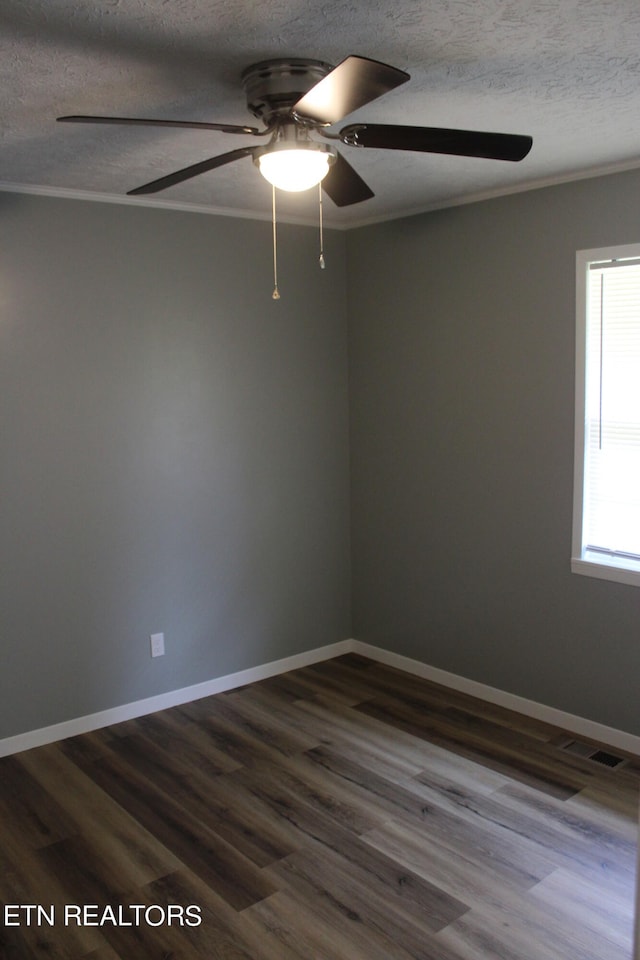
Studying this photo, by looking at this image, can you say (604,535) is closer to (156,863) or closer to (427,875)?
(427,875)

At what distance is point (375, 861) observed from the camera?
2752 mm

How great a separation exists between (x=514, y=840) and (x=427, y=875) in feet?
1.31

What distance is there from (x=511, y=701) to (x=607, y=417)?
1.47m

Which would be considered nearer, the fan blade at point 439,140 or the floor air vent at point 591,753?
the fan blade at point 439,140

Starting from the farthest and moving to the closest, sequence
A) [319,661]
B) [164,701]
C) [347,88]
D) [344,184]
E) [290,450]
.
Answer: [319,661]
[290,450]
[164,701]
[344,184]
[347,88]

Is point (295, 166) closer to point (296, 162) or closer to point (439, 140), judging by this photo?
point (296, 162)

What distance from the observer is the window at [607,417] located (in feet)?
11.0

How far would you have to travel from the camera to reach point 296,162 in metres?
2.15

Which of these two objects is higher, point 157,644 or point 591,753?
point 157,644

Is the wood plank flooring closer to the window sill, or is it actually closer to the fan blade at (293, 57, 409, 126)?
the window sill

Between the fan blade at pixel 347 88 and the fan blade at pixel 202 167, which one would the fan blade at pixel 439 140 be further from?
the fan blade at pixel 202 167

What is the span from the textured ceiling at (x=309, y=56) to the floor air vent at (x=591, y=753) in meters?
2.46

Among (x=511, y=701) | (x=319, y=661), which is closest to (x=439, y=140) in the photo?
(x=511, y=701)

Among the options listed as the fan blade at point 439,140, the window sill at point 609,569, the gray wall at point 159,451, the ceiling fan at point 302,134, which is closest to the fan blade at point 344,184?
the ceiling fan at point 302,134
